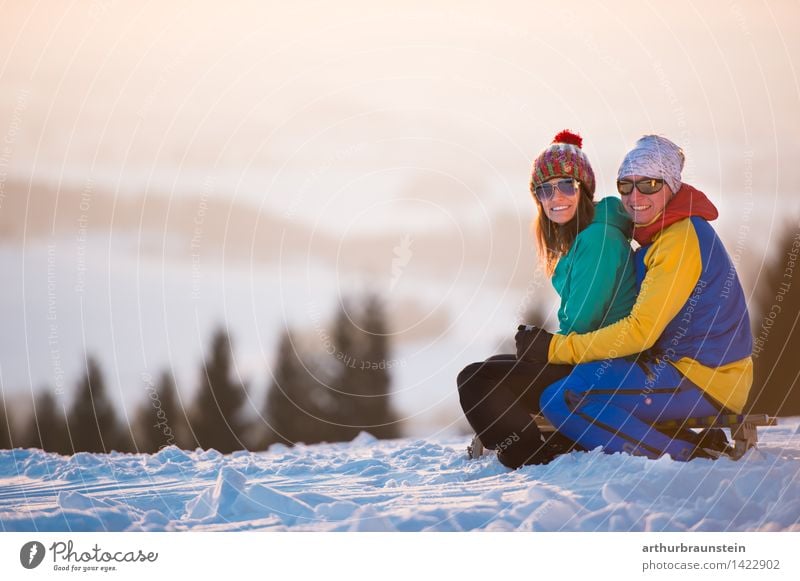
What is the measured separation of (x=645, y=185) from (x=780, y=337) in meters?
8.53

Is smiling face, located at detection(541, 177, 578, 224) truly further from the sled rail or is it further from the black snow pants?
the sled rail

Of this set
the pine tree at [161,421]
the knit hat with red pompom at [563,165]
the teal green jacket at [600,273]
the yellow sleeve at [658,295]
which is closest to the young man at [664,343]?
the yellow sleeve at [658,295]

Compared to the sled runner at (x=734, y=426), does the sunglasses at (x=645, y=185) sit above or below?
above

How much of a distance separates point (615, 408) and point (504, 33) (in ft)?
11.3

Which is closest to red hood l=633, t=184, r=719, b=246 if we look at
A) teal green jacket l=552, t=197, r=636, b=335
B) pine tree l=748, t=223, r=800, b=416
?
teal green jacket l=552, t=197, r=636, b=335

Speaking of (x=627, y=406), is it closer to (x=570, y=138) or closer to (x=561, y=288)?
(x=561, y=288)

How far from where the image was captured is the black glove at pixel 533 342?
15.4 ft

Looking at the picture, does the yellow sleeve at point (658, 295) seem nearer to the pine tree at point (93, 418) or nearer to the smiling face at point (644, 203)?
the smiling face at point (644, 203)

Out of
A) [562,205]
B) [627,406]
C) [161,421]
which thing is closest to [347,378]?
[161,421]

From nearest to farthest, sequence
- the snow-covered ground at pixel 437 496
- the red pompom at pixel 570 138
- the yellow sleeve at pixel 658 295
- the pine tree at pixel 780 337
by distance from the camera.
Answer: the snow-covered ground at pixel 437 496 → the yellow sleeve at pixel 658 295 → the red pompom at pixel 570 138 → the pine tree at pixel 780 337

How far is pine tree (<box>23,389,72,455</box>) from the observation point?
15164mm

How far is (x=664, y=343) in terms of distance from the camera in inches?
183

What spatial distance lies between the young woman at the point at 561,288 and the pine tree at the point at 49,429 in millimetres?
11838
